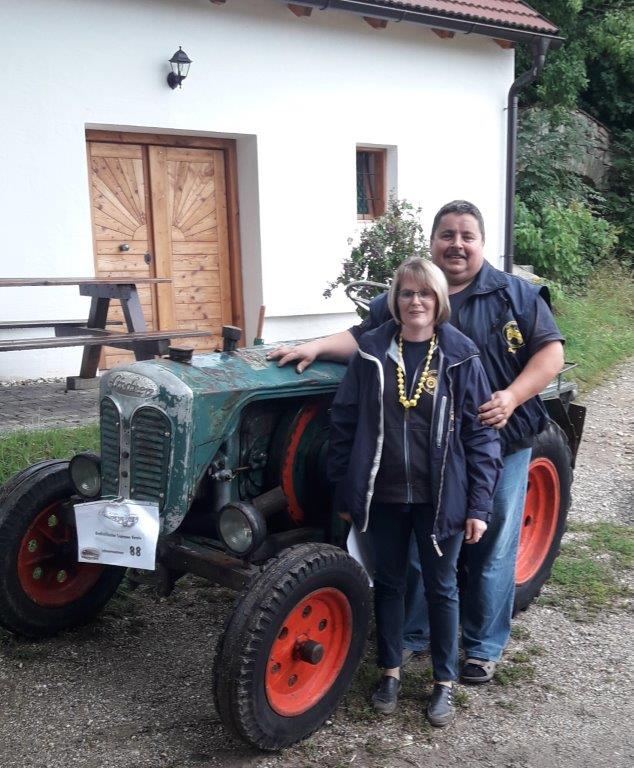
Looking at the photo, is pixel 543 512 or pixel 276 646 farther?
pixel 543 512

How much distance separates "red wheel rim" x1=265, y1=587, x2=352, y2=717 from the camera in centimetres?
292

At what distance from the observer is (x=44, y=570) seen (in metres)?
3.67

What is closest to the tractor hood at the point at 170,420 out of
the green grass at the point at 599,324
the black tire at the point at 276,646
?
the black tire at the point at 276,646

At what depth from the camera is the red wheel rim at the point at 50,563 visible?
359cm

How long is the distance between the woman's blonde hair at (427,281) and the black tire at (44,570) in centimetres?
156

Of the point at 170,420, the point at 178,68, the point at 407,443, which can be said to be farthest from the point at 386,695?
the point at 178,68

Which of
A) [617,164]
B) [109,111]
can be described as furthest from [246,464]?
[617,164]

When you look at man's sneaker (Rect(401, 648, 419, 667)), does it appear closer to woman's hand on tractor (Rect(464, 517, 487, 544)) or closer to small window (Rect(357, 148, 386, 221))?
woman's hand on tractor (Rect(464, 517, 487, 544))

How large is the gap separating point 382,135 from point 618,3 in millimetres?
8050

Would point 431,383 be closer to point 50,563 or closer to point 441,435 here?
point 441,435

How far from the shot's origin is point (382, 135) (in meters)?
10.0

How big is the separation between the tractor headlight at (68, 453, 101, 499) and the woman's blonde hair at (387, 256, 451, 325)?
126 cm

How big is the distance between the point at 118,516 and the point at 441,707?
4.30 feet

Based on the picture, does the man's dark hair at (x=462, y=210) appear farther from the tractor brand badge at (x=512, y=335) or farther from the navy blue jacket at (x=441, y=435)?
the navy blue jacket at (x=441, y=435)
